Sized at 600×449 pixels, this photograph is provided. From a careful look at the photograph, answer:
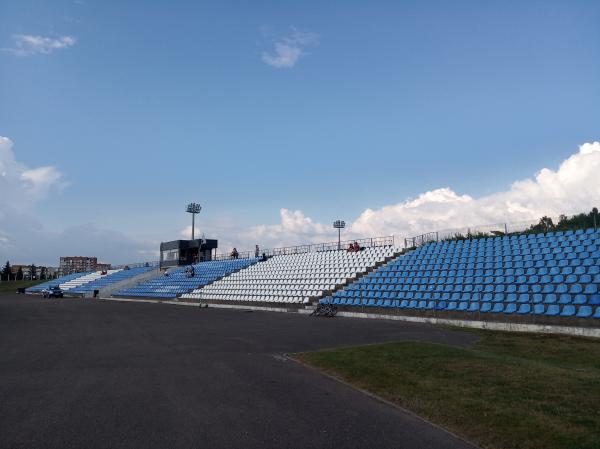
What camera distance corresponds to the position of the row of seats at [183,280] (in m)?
45.8

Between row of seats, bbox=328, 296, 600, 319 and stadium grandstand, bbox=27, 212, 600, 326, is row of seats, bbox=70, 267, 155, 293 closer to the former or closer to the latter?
stadium grandstand, bbox=27, 212, 600, 326

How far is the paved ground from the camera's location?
5.82 meters

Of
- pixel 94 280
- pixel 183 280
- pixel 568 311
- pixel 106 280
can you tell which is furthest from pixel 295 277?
pixel 94 280

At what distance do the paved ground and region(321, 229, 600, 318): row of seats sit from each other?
19.6ft

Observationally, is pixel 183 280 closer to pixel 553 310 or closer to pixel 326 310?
pixel 326 310

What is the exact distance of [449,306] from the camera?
21281 millimetres

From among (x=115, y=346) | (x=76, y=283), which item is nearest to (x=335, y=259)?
(x=115, y=346)

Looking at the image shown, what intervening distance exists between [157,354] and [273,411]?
657cm

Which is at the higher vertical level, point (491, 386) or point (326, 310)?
point (491, 386)

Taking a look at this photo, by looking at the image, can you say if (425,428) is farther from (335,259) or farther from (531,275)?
(335,259)

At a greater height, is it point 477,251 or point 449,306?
point 477,251

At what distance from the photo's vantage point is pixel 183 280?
49.9 meters

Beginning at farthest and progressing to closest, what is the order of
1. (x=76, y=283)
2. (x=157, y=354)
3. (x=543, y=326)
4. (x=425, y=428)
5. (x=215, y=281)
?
(x=76, y=283) < (x=215, y=281) < (x=543, y=326) < (x=157, y=354) < (x=425, y=428)

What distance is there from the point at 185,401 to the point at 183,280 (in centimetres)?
4397
